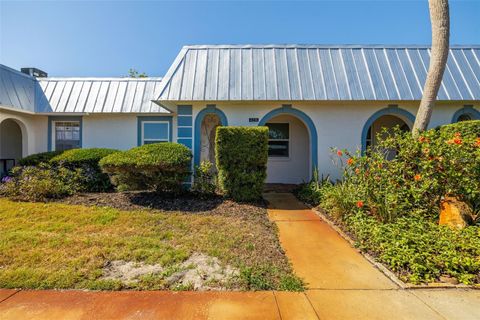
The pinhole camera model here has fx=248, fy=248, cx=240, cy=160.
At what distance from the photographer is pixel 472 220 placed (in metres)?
4.54

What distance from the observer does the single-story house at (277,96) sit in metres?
8.16

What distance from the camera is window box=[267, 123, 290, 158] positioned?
10.8m

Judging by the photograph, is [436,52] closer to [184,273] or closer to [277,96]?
[277,96]

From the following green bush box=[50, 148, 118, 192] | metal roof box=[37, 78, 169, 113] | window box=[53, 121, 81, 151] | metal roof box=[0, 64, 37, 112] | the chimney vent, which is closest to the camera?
green bush box=[50, 148, 118, 192]

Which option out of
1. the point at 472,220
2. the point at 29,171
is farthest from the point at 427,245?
the point at 29,171

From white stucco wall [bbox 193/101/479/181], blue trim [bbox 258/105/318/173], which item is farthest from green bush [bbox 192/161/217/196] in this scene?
blue trim [bbox 258/105/318/173]

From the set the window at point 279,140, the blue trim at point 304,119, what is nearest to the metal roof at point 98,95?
the blue trim at point 304,119

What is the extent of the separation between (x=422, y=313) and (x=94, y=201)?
7.12m

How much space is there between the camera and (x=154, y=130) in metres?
10.4

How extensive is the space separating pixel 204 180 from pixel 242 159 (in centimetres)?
143

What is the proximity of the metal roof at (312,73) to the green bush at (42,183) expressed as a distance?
3.67 meters

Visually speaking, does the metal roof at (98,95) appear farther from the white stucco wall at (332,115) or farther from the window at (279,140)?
the window at (279,140)

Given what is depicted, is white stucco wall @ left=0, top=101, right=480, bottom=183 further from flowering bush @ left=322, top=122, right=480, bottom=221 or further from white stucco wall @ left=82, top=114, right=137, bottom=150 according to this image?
flowering bush @ left=322, top=122, right=480, bottom=221

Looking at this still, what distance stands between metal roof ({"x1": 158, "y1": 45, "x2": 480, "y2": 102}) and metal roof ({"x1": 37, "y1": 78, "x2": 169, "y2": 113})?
2.55m
